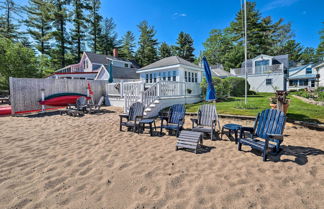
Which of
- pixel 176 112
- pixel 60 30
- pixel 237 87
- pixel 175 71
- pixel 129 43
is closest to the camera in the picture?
pixel 176 112

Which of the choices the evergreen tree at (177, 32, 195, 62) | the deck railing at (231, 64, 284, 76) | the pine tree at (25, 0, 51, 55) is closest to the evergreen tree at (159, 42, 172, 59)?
the evergreen tree at (177, 32, 195, 62)

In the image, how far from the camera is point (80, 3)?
31500mm

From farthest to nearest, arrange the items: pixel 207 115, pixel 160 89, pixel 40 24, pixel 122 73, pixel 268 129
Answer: pixel 40 24 < pixel 122 73 < pixel 160 89 < pixel 207 115 < pixel 268 129

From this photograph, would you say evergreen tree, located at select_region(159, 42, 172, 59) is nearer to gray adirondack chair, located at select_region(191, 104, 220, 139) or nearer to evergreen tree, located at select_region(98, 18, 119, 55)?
evergreen tree, located at select_region(98, 18, 119, 55)

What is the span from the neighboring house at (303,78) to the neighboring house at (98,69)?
1168 inches

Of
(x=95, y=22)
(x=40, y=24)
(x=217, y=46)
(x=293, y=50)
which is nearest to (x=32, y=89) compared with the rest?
(x=40, y=24)

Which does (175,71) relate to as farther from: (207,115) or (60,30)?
(60,30)

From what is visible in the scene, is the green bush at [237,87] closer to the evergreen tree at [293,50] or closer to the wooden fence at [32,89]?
the wooden fence at [32,89]

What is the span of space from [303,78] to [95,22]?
45.1 metres

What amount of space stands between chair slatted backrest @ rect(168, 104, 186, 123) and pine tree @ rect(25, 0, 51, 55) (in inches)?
1395

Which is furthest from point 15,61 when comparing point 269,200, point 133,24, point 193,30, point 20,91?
point 193,30

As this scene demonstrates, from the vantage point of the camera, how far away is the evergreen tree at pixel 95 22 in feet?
116

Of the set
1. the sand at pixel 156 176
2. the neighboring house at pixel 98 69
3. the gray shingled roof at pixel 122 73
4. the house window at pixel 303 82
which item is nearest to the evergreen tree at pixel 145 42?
the neighboring house at pixel 98 69

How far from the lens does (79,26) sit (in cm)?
3316
